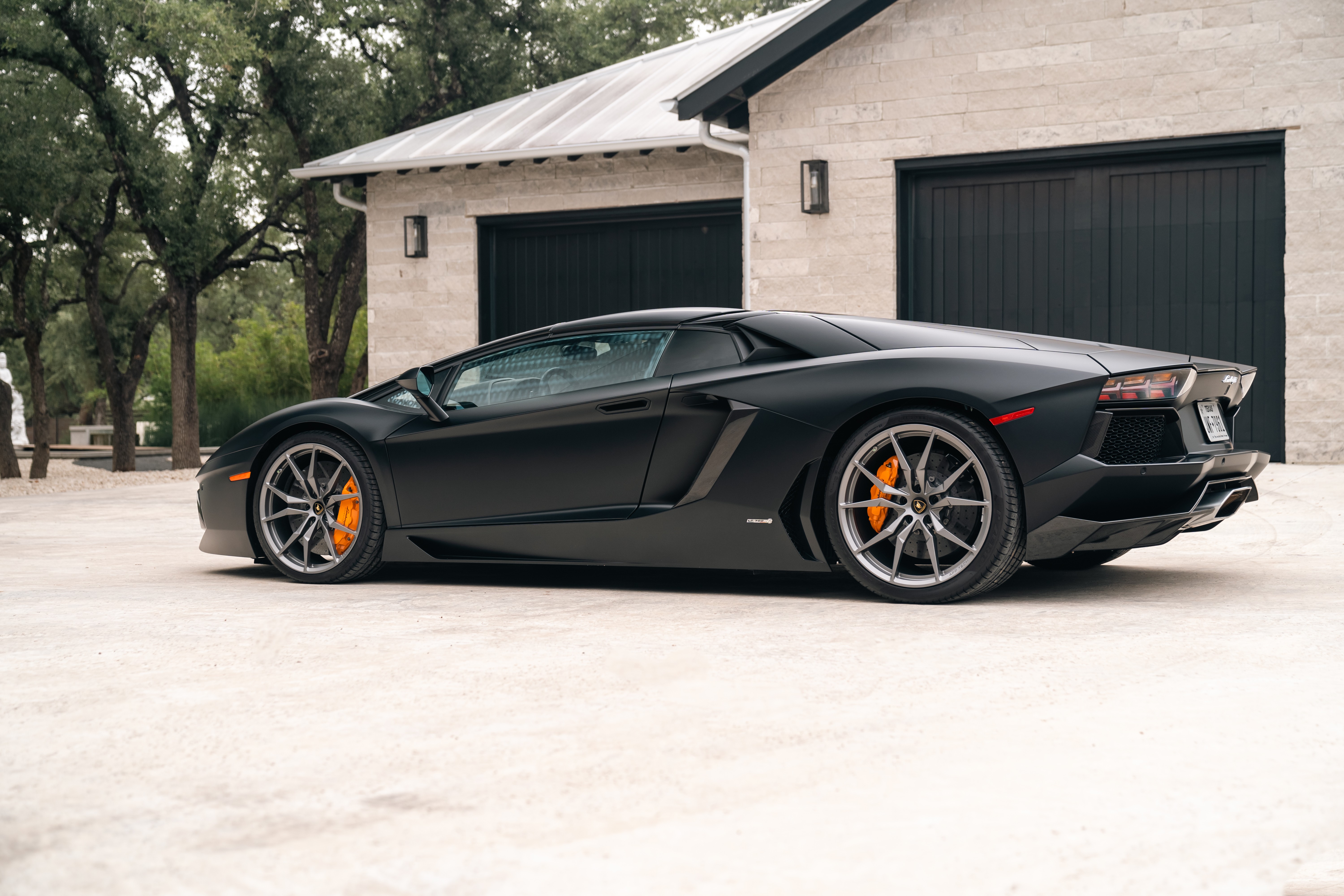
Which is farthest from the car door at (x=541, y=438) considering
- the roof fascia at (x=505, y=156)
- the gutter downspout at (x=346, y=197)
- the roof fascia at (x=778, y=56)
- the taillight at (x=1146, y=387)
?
the gutter downspout at (x=346, y=197)

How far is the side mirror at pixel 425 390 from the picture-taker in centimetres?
571

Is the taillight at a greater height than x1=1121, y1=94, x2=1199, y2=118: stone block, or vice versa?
x1=1121, y1=94, x2=1199, y2=118: stone block

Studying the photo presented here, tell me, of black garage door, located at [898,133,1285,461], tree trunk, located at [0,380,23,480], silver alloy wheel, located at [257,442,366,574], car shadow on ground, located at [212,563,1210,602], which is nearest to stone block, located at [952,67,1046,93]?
black garage door, located at [898,133,1285,461]

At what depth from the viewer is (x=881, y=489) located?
15.7 ft

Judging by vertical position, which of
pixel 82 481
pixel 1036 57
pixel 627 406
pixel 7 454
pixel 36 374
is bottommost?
pixel 82 481

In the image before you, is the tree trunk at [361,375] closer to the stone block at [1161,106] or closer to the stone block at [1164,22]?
the stone block at [1161,106]

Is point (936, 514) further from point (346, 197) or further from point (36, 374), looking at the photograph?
point (36, 374)

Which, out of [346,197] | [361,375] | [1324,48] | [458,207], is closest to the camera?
[1324,48]

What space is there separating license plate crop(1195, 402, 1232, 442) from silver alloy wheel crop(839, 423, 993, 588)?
90 centimetres

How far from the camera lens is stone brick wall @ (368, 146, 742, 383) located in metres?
13.5

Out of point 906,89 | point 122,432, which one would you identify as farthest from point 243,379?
point 906,89

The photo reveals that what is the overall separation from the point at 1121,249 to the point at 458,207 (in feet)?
23.0

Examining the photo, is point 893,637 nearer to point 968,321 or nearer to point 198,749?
point 198,749

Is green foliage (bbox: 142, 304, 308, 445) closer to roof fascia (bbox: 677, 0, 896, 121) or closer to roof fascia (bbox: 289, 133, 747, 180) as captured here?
roof fascia (bbox: 289, 133, 747, 180)
